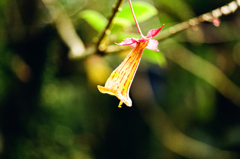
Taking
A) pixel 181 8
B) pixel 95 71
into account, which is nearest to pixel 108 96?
pixel 95 71

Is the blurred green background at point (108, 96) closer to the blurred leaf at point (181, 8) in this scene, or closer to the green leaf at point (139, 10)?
the blurred leaf at point (181, 8)

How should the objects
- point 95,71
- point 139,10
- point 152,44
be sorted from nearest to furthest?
point 152,44 → point 139,10 → point 95,71

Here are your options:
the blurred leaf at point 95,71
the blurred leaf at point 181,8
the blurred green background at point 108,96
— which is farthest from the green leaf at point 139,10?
the blurred leaf at point 181,8

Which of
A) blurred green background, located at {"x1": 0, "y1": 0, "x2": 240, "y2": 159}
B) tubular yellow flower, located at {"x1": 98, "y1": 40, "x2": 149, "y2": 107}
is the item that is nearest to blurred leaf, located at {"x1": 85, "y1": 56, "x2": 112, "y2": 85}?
blurred green background, located at {"x1": 0, "y1": 0, "x2": 240, "y2": 159}

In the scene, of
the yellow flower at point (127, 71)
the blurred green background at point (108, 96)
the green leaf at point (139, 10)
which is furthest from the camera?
the blurred green background at point (108, 96)

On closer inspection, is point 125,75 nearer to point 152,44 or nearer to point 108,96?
point 152,44

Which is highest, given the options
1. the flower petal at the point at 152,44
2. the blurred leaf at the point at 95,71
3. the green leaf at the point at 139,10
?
the blurred leaf at the point at 95,71

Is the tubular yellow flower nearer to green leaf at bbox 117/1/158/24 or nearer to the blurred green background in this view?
green leaf at bbox 117/1/158/24

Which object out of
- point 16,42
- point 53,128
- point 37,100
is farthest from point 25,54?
point 53,128
